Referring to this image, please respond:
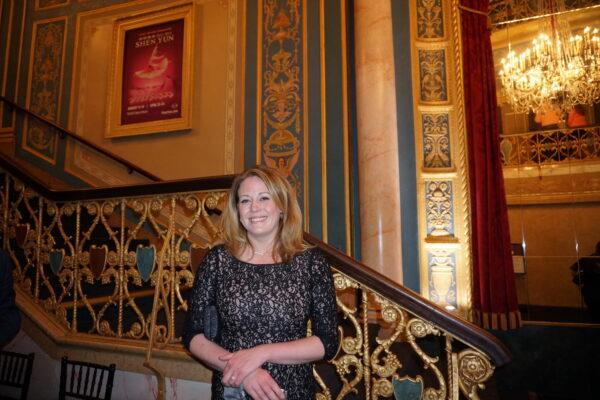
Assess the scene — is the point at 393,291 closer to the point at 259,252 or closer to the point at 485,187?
the point at 259,252

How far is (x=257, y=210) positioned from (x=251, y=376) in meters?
0.52

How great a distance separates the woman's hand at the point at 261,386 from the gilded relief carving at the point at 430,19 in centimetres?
351

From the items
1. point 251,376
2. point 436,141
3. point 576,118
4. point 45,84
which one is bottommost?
point 251,376

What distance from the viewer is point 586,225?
432 centimetres

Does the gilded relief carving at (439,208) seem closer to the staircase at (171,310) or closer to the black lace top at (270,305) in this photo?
the staircase at (171,310)

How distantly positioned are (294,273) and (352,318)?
59 centimetres

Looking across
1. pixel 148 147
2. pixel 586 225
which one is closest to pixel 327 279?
pixel 148 147

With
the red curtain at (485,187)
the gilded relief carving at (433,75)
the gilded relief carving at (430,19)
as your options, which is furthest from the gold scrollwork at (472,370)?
the gilded relief carving at (430,19)

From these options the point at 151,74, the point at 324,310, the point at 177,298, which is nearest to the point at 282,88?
the point at 151,74

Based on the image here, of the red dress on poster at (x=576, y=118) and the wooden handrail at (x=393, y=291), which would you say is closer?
the wooden handrail at (x=393, y=291)

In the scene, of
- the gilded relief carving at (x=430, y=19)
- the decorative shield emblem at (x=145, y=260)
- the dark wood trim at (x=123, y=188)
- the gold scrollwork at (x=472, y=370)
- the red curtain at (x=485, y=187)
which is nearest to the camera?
the gold scrollwork at (x=472, y=370)

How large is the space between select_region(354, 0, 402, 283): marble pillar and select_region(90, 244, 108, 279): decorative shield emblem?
215 cm

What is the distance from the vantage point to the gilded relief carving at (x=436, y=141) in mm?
3469

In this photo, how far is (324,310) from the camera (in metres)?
1.23
